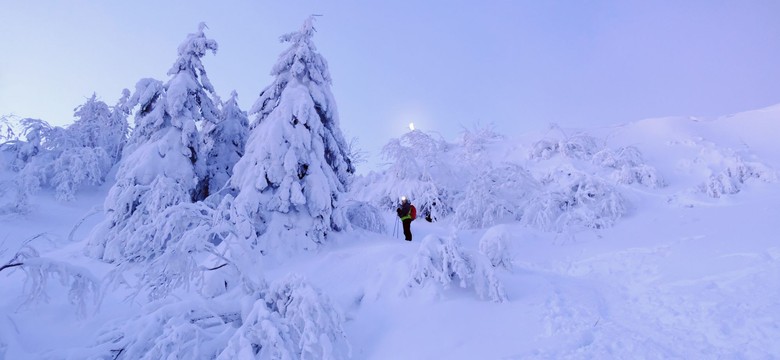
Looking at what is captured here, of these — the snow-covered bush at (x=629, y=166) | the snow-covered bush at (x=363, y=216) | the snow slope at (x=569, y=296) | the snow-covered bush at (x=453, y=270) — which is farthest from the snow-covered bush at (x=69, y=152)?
the snow-covered bush at (x=629, y=166)

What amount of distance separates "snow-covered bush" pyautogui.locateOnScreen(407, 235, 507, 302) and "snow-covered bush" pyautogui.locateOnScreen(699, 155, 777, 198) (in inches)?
449

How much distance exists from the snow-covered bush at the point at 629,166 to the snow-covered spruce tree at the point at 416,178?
703cm

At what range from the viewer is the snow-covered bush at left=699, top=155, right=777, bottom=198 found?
1352 centimetres

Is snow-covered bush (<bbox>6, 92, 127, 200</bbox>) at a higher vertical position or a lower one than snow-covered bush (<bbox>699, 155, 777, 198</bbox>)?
higher

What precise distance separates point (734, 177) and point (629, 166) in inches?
132

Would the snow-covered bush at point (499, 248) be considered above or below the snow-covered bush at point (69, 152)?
below

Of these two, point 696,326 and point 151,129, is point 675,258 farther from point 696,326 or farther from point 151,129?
point 151,129

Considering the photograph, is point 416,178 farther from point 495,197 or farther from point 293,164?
point 293,164

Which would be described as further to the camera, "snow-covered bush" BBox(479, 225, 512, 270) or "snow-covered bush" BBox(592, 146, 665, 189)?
"snow-covered bush" BBox(592, 146, 665, 189)

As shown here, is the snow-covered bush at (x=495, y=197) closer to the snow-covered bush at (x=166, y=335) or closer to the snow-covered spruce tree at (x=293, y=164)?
the snow-covered spruce tree at (x=293, y=164)

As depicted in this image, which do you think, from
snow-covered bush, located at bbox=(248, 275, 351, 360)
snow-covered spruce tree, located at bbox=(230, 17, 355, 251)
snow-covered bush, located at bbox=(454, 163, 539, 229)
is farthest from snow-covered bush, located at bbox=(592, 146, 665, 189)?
snow-covered bush, located at bbox=(248, 275, 351, 360)

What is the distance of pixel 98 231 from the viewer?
37.1 feet

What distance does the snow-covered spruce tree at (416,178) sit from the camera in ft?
59.5

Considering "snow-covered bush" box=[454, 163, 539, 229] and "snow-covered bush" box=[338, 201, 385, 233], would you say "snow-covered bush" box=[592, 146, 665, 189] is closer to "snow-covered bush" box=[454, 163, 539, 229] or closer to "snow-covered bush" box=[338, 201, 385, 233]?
"snow-covered bush" box=[454, 163, 539, 229]
